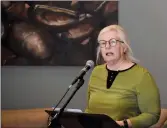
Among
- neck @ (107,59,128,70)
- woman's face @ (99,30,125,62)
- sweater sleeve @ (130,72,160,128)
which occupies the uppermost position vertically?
woman's face @ (99,30,125,62)

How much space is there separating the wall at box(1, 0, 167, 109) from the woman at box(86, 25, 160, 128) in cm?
104

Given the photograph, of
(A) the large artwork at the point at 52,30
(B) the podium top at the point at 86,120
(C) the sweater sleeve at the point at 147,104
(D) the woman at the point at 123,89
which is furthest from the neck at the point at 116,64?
(A) the large artwork at the point at 52,30

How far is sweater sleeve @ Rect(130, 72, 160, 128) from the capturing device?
7.52ft

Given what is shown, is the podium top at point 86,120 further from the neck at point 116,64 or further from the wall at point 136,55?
the wall at point 136,55

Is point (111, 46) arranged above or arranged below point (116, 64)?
above

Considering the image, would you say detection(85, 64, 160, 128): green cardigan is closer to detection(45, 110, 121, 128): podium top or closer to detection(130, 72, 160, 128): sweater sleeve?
detection(130, 72, 160, 128): sweater sleeve

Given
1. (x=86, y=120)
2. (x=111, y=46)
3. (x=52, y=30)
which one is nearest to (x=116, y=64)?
(x=111, y=46)

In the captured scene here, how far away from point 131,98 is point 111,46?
0.38 m

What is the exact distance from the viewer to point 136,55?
11.5 ft

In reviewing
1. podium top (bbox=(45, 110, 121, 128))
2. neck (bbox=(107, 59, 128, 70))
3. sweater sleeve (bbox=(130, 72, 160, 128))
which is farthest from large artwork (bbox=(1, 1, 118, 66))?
podium top (bbox=(45, 110, 121, 128))

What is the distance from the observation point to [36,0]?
3.55 m

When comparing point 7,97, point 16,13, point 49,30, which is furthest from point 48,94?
point 16,13

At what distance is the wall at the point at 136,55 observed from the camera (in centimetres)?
348

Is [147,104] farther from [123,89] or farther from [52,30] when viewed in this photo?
[52,30]
